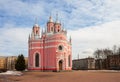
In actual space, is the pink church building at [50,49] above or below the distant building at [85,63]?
above

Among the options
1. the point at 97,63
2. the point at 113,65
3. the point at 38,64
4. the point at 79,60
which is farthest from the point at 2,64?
the point at 38,64

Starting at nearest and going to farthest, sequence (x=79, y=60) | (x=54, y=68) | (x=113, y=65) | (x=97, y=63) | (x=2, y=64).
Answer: (x=54, y=68) → (x=113, y=65) → (x=97, y=63) → (x=79, y=60) → (x=2, y=64)

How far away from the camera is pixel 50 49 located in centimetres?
5431

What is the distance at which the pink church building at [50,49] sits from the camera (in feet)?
176

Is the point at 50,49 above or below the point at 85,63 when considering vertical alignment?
above

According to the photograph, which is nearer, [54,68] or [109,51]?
[54,68]

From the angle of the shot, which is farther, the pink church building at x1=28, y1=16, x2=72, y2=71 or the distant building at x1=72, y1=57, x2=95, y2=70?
the distant building at x1=72, y1=57, x2=95, y2=70

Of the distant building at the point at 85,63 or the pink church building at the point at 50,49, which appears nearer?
the pink church building at the point at 50,49

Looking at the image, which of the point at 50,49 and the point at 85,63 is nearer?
the point at 50,49

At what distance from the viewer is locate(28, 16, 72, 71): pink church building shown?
53594 millimetres

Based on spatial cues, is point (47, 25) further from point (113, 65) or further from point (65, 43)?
point (113, 65)

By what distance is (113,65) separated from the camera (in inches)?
3381

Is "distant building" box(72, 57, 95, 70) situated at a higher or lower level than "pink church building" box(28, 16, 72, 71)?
lower

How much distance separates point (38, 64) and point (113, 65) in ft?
134
